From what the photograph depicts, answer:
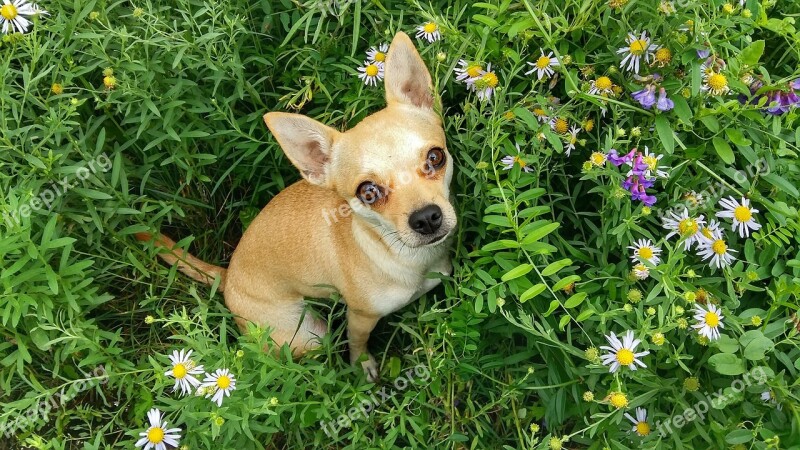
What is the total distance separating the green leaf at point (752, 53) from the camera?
239 centimetres

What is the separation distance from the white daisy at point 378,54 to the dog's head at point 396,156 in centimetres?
38

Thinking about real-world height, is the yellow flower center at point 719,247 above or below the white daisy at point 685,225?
below

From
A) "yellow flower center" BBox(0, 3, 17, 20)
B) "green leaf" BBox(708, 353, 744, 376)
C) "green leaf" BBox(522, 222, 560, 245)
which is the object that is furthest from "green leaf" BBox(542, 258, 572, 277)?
"yellow flower center" BBox(0, 3, 17, 20)

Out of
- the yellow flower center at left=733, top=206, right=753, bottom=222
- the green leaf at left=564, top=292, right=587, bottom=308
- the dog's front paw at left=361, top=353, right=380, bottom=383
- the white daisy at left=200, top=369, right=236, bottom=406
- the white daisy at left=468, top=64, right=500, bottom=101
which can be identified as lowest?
the dog's front paw at left=361, top=353, right=380, bottom=383

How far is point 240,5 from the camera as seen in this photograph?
347 centimetres

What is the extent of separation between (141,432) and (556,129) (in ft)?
7.66

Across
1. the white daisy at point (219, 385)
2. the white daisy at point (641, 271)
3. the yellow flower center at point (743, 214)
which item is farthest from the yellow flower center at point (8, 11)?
the yellow flower center at point (743, 214)

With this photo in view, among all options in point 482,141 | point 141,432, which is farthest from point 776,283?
point 141,432

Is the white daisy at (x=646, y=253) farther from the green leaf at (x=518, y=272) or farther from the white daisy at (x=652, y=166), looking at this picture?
the green leaf at (x=518, y=272)

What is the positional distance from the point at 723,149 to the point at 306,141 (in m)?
1.87

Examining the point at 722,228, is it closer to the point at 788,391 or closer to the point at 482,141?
the point at 788,391

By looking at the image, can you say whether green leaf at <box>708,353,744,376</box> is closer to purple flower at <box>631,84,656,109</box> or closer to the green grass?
the green grass

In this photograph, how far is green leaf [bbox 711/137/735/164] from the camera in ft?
7.80

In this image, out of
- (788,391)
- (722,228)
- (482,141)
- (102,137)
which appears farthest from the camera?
(102,137)
